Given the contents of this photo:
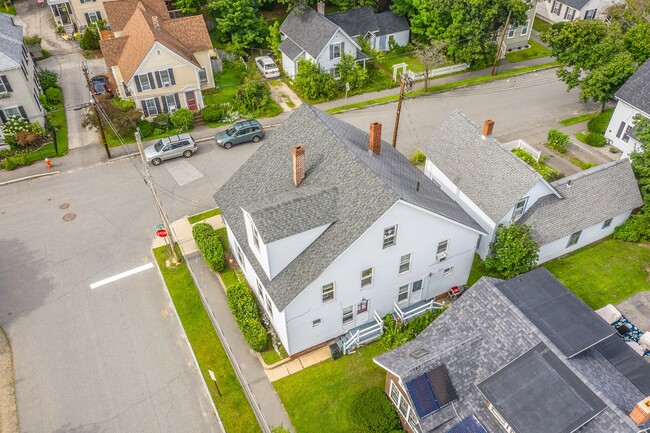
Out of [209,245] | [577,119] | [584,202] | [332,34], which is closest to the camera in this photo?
[209,245]

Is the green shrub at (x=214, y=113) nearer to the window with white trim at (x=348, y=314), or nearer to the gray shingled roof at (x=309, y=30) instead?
the gray shingled roof at (x=309, y=30)

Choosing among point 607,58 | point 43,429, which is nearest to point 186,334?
point 43,429

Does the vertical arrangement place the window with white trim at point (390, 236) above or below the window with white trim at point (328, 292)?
above

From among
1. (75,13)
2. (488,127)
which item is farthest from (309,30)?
(75,13)

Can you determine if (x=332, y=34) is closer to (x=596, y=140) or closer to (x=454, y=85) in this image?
(x=454, y=85)

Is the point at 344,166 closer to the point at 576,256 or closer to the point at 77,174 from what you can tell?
the point at 576,256

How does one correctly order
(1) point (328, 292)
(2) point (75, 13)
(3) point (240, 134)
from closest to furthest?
(1) point (328, 292), (3) point (240, 134), (2) point (75, 13)

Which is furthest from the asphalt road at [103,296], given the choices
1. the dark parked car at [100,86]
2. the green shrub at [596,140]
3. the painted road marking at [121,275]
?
the dark parked car at [100,86]
